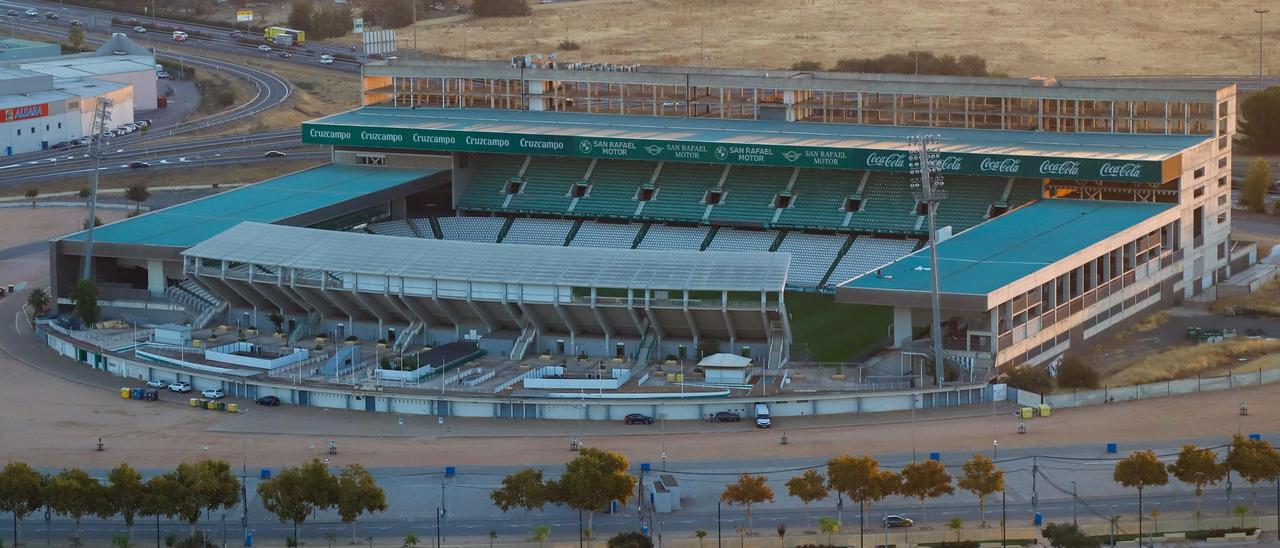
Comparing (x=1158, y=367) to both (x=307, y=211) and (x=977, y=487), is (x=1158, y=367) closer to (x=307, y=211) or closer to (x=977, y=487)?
(x=977, y=487)

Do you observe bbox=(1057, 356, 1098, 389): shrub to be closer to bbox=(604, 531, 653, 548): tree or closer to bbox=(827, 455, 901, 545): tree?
bbox=(827, 455, 901, 545): tree

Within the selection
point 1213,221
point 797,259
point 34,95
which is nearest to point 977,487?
point 797,259

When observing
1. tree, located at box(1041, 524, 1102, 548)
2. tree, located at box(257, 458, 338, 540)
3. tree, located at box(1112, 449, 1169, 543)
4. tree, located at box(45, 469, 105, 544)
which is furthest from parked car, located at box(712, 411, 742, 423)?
tree, located at box(45, 469, 105, 544)

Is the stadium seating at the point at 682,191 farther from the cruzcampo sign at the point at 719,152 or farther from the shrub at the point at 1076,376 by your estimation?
the shrub at the point at 1076,376

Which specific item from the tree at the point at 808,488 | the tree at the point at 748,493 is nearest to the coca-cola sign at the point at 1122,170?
the tree at the point at 808,488

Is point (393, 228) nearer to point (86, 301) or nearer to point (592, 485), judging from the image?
point (86, 301)
